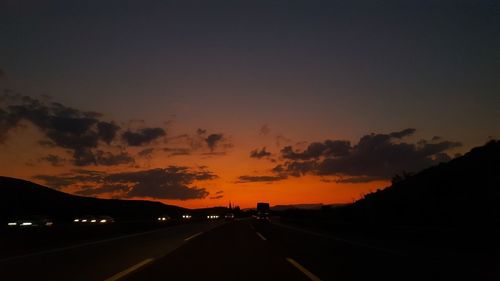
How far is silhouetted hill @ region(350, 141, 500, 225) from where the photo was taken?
32000 millimetres

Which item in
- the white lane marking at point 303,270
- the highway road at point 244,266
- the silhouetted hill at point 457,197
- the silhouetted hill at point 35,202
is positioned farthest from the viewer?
the silhouetted hill at point 35,202

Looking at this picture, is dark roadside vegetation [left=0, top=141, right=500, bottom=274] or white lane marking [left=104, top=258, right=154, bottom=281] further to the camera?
dark roadside vegetation [left=0, top=141, right=500, bottom=274]

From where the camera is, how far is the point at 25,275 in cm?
1311

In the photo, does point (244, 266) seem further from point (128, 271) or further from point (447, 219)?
point (447, 219)

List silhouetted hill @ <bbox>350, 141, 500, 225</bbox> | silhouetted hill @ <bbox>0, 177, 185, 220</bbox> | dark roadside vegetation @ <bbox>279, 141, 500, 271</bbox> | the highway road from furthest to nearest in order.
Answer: silhouetted hill @ <bbox>0, 177, 185, 220</bbox> < silhouetted hill @ <bbox>350, 141, 500, 225</bbox> < dark roadside vegetation @ <bbox>279, 141, 500, 271</bbox> < the highway road

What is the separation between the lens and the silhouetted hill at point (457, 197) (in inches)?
1260

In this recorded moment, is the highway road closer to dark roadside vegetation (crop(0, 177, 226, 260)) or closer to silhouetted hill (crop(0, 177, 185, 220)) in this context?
dark roadside vegetation (crop(0, 177, 226, 260))

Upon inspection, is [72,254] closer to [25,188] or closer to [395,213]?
[395,213]

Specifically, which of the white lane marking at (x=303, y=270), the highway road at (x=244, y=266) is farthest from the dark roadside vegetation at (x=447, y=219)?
the white lane marking at (x=303, y=270)

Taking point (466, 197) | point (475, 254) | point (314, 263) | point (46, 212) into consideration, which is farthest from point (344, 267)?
point (46, 212)

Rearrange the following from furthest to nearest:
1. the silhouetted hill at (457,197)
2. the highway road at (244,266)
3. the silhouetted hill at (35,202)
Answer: the silhouetted hill at (35,202), the silhouetted hill at (457,197), the highway road at (244,266)

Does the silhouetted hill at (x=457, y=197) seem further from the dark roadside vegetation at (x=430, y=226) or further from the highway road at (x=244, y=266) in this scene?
the highway road at (x=244, y=266)

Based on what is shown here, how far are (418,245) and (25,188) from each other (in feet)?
379

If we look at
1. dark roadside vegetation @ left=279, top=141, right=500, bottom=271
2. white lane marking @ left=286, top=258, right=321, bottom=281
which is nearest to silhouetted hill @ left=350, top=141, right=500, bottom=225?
dark roadside vegetation @ left=279, top=141, right=500, bottom=271
